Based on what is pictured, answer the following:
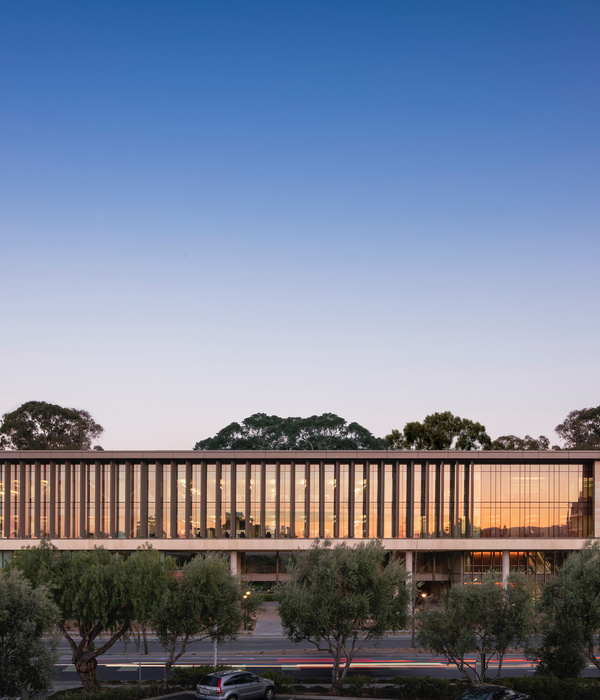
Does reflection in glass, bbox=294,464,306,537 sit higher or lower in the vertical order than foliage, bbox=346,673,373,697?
higher

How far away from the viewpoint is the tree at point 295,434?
179 meters

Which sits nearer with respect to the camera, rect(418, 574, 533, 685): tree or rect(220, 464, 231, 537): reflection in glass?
rect(418, 574, 533, 685): tree

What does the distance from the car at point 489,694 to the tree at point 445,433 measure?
3071 inches

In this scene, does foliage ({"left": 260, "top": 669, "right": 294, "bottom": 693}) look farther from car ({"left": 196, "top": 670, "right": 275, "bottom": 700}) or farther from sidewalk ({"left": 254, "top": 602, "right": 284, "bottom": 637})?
sidewalk ({"left": 254, "top": 602, "right": 284, "bottom": 637})

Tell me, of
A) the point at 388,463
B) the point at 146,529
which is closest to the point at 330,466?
the point at 388,463

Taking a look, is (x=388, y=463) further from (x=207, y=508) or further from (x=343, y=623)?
(x=343, y=623)

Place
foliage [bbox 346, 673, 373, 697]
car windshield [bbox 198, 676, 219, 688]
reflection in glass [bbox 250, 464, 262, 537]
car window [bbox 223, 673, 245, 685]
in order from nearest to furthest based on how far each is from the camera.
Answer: car windshield [bbox 198, 676, 219, 688] < car window [bbox 223, 673, 245, 685] < foliage [bbox 346, 673, 373, 697] < reflection in glass [bbox 250, 464, 262, 537]

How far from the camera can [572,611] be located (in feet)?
A: 119

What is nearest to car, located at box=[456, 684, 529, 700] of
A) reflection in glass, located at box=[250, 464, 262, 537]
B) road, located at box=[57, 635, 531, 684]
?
road, located at box=[57, 635, 531, 684]

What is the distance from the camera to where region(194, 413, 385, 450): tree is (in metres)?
179

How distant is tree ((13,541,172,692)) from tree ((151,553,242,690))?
46.3 inches

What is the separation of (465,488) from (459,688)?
4128 cm

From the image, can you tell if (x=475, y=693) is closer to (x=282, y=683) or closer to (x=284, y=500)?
(x=282, y=683)

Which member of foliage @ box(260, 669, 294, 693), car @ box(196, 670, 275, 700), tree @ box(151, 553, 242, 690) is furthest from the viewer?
foliage @ box(260, 669, 294, 693)
